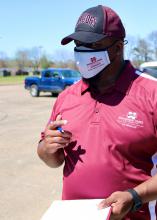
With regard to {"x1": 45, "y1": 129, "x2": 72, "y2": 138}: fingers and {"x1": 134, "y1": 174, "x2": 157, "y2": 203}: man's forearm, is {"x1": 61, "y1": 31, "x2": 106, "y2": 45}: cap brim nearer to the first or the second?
{"x1": 45, "y1": 129, "x2": 72, "y2": 138}: fingers

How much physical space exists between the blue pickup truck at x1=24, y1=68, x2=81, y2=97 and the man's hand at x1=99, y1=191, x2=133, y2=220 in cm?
2276

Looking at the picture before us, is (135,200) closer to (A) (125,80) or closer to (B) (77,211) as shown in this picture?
(B) (77,211)

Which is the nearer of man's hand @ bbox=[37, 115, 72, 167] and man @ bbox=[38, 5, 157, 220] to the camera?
man @ bbox=[38, 5, 157, 220]

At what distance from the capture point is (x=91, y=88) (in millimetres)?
2508

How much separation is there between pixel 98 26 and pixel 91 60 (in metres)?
0.19

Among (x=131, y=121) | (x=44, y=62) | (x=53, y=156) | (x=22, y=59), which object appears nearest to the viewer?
(x=131, y=121)

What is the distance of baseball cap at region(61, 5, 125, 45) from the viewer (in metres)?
2.40

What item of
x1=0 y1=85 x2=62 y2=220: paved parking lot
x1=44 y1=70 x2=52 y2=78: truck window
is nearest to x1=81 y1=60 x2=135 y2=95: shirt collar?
x1=0 y1=85 x2=62 y2=220: paved parking lot

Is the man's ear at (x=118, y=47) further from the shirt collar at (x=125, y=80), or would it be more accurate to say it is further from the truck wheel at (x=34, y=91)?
the truck wheel at (x=34, y=91)

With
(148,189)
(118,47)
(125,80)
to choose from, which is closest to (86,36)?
(118,47)

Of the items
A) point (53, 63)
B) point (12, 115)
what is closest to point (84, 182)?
point (12, 115)

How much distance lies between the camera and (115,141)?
229 cm

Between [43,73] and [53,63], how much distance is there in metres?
81.3

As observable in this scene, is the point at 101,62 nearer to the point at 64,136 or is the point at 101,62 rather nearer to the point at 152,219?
the point at 64,136
